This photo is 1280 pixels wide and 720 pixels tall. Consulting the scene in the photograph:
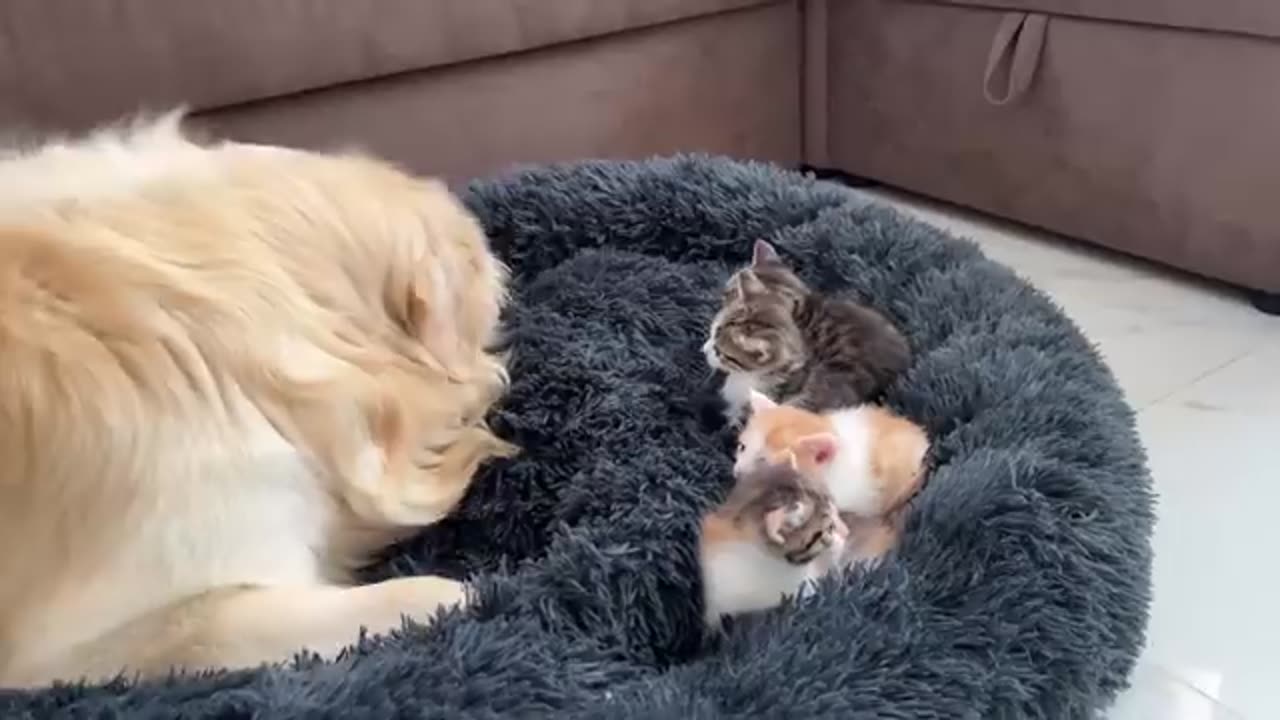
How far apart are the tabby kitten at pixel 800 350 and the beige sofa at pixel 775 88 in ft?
2.30

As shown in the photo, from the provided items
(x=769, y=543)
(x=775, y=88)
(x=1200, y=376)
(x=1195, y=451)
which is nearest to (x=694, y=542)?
(x=769, y=543)

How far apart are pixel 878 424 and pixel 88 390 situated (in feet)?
2.09

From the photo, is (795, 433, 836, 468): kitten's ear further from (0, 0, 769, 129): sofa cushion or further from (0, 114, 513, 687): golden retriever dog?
(0, 0, 769, 129): sofa cushion

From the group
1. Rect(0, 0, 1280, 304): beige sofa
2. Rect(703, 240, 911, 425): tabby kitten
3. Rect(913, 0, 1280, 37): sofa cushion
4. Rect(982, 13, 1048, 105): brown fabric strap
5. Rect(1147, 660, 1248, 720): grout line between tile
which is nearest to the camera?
Rect(1147, 660, 1248, 720): grout line between tile

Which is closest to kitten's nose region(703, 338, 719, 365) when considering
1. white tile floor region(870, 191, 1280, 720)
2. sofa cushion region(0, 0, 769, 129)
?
white tile floor region(870, 191, 1280, 720)

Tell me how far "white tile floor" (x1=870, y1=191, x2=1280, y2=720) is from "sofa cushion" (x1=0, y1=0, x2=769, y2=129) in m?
0.83

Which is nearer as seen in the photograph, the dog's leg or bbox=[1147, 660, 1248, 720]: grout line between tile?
the dog's leg

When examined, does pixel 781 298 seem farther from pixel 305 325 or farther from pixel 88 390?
pixel 88 390

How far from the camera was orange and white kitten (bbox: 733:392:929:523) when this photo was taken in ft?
3.82

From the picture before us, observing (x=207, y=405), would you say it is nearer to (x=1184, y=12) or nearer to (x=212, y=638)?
(x=212, y=638)

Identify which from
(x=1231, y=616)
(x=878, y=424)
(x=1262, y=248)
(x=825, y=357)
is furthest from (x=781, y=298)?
(x=1262, y=248)

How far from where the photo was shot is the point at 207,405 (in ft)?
3.55

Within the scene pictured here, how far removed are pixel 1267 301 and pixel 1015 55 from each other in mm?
508

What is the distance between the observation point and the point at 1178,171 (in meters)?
2.05
